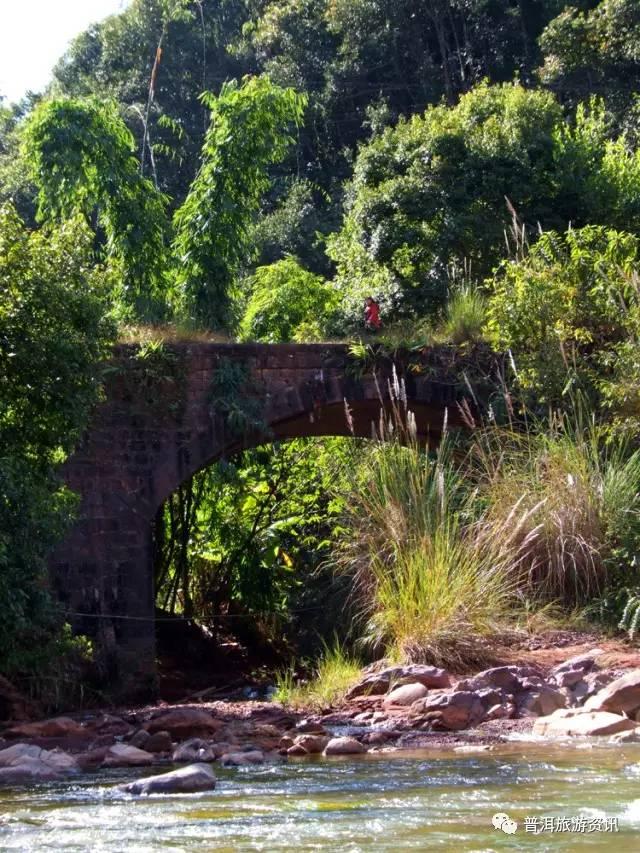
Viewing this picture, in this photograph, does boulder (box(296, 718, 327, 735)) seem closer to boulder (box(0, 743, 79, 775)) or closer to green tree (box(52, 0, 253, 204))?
boulder (box(0, 743, 79, 775))

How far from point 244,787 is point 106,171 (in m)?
9.19

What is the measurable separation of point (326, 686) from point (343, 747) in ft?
6.03

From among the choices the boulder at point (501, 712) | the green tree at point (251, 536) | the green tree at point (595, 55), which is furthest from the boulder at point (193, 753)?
the green tree at point (595, 55)

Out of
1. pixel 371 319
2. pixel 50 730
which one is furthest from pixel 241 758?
pixel 371 319

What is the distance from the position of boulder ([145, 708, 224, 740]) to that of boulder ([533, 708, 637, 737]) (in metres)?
2.01

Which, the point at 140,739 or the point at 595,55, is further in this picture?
the point at 595,55

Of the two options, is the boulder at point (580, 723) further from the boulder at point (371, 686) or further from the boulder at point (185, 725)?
the boulder at point (185, 725)

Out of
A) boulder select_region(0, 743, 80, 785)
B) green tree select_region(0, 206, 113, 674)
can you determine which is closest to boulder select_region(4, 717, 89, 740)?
green tree select_region(0, 206, 113, 674)

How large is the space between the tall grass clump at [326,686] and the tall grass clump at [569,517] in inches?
63.4

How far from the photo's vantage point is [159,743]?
7.43 meters

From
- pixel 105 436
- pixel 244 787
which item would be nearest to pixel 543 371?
pixel 105 436

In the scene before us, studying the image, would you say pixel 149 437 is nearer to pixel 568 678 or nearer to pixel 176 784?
pixel 568 678

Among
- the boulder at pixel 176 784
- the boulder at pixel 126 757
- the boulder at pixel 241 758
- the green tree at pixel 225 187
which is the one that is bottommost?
the boulder at pixel 241 758

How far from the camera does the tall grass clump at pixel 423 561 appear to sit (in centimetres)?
893
